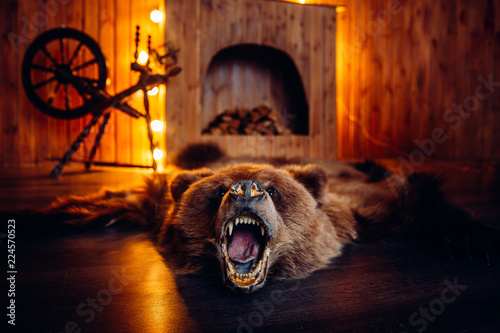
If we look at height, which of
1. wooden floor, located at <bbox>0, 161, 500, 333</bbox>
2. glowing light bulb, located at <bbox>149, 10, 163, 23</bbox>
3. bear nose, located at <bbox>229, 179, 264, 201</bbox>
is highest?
glowing light bulb, located at <bbox>149, 10, 163, 23</bbox>

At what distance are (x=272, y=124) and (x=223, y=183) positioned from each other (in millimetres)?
3435

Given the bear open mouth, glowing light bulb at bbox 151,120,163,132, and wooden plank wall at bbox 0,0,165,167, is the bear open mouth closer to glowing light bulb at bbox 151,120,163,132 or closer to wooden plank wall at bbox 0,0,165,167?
glowing light bulb at bbox 151,120,163,132

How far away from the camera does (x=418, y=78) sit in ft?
18.7

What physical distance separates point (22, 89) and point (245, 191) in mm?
5206

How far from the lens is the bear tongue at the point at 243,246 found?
44.4 inches

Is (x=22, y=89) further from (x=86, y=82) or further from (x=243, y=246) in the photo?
(x=243, y=246)

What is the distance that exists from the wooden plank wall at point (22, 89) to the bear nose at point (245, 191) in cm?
398

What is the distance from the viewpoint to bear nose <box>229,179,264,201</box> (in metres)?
1.03

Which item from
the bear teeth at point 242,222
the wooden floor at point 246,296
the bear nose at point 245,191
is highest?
the bear nose at point 245,191

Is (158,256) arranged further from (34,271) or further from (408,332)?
(408,332)

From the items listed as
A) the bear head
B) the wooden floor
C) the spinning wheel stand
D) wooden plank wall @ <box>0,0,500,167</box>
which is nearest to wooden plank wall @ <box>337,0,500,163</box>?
wooden plank wall @ <box>0,0,500,167</box>

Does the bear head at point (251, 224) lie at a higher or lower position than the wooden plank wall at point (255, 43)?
lower

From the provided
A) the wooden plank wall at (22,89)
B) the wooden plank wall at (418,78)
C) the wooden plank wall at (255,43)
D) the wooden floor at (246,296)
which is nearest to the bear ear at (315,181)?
the wooden floor at (246,296)

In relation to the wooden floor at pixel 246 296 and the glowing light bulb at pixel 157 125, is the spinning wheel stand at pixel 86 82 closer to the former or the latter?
the glowing light bulb at pixel 157 125
